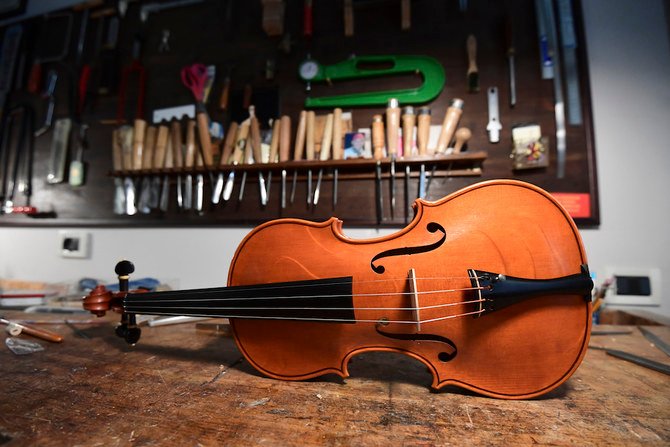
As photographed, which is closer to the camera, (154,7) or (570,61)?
(570,61)

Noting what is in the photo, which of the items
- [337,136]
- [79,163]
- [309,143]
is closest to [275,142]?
[309,143]

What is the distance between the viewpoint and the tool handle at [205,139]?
1.27 meters

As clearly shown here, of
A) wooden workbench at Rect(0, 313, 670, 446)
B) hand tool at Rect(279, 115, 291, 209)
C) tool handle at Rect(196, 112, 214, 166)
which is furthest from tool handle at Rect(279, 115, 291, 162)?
wooden workbench at Rect(0, 313, 670, 446)

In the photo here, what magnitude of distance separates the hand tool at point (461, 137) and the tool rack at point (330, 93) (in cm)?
5

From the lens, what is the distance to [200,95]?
4.52ft

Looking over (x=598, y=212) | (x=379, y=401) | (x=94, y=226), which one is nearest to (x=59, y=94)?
(x=94, y=226)

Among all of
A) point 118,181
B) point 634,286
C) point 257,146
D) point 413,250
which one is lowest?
point 634,286

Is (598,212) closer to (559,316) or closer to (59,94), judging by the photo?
(559,316)

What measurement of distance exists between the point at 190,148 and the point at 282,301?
3.46 feet

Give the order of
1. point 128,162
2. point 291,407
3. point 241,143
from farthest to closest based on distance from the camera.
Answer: point 128,162
point 241,143
point 291,407

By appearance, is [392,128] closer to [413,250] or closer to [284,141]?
[284,141]

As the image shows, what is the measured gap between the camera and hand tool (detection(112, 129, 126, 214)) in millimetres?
1401

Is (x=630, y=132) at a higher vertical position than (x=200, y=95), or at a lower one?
lower

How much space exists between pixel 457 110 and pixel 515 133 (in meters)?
0.25
